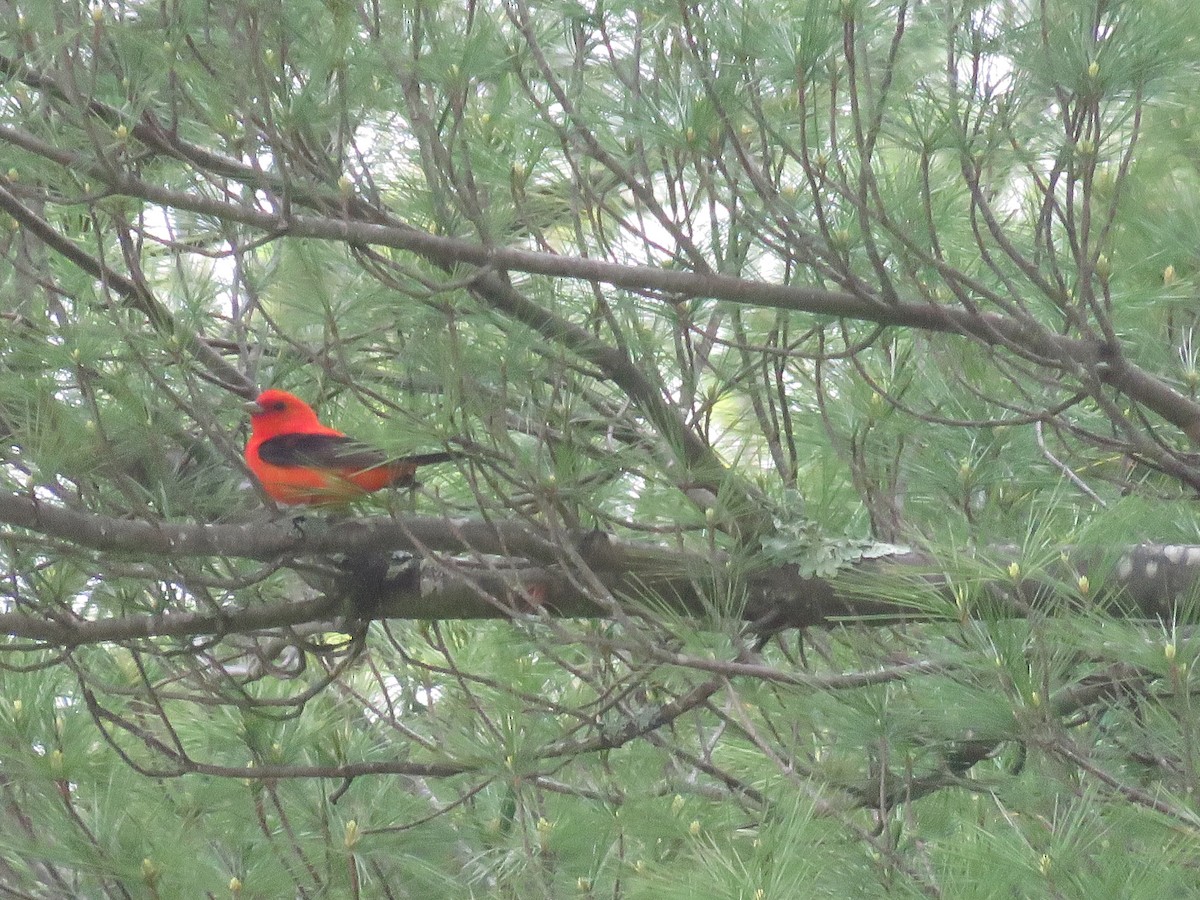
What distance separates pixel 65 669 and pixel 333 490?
1.14 metres

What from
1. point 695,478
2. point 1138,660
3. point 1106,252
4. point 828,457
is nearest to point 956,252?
point 1106,252

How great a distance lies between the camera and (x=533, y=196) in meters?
2.49

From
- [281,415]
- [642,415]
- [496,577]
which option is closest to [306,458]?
[281,415]

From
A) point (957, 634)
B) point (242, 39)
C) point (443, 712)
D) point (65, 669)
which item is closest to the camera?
point (957, 634)

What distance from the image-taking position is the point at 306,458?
2.87 meters

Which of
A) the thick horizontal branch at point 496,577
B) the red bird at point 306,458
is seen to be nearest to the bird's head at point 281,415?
the red bird at point 306,458

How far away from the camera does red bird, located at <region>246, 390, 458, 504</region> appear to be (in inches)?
95.0

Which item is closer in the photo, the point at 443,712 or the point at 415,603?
the point at 415,603

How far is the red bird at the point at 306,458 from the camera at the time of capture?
7.91 feet

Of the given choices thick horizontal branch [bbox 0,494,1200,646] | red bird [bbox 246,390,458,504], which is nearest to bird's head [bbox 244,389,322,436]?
red bird [bbox 246,390,458,504]

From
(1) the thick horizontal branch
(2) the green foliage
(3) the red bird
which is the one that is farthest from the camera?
(3) the red bird

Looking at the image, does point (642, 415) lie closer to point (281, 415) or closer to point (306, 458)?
point (306, 458)

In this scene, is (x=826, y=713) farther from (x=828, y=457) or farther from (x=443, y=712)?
(x=443, y=712)

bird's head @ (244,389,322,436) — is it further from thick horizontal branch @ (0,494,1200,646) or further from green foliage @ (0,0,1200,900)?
thick horizontal branch @ (0,494,1200,646)
